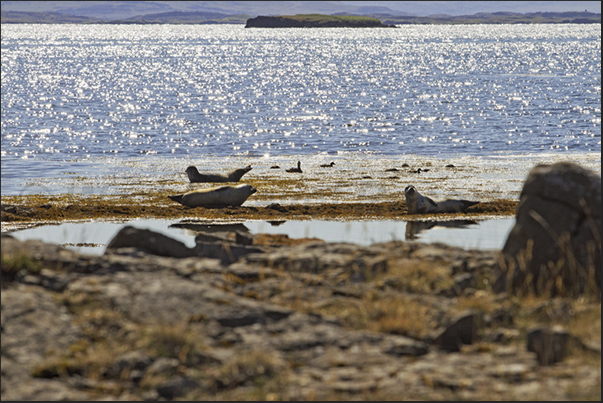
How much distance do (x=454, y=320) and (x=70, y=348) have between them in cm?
353

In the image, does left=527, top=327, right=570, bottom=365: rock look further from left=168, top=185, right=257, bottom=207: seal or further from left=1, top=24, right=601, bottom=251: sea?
left=1, top=24, right=601, bottom=251: sea

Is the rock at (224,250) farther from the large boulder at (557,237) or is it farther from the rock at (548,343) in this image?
the rock at (548,343)

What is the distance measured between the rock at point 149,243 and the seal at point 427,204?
39.7 ft

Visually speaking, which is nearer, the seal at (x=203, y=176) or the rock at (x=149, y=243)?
the rock at (x=149, y=243)

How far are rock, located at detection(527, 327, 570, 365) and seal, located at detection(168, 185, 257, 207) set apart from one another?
17.5 metres

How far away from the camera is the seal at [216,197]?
23.1 m

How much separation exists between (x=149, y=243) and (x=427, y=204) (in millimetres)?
13046

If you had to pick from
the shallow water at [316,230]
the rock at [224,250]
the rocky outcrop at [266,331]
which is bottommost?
the shallow water at [316,230]

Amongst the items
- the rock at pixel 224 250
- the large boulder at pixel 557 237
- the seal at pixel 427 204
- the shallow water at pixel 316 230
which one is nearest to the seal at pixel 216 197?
the shallow water at pixel 316 230

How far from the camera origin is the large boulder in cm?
802

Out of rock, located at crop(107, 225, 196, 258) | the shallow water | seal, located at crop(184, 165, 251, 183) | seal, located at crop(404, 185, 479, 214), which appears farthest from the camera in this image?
seal, located at crop(184, 165, 251, 183)

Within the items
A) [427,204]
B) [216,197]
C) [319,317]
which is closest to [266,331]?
[319,317]

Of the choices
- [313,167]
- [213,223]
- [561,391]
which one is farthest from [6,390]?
[313,167]

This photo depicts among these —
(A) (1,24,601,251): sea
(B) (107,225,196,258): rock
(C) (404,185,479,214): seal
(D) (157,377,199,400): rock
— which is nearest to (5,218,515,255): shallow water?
(C) (404,185,479,214): seal
